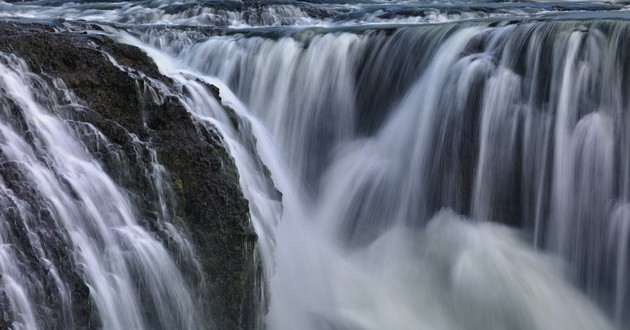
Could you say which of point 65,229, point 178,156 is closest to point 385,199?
point 178,156

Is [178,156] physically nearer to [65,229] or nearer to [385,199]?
[65,229]

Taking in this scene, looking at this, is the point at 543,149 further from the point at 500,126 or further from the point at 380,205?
the point at 380,205

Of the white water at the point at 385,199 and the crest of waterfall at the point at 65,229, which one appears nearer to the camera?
the crest of waterfall at the point at 65,229

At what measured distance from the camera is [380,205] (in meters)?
8.23

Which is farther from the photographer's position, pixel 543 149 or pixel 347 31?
pixel 347 31

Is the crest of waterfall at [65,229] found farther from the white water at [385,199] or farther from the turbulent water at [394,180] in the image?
the white water at [385,199]

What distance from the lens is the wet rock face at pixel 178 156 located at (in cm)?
546

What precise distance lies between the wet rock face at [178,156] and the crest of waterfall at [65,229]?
141 mm

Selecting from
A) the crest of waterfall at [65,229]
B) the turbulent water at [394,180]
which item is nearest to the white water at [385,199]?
the turbulent water at [394,180]

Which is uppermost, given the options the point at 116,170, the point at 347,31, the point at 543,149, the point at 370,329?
the point at 347,31

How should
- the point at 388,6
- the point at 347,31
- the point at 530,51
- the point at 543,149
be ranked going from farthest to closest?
1. the point at 388,6
2. the point at 347,31
3. the point at 530,51
4. the point at 543,149

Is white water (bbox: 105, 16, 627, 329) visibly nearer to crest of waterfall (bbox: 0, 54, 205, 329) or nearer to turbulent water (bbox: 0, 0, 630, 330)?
turbulent water (bbox: 0, 0, 630, 330)

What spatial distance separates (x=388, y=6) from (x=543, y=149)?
855 centimetres

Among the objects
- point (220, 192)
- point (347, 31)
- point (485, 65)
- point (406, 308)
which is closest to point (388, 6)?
point (347, 31)
